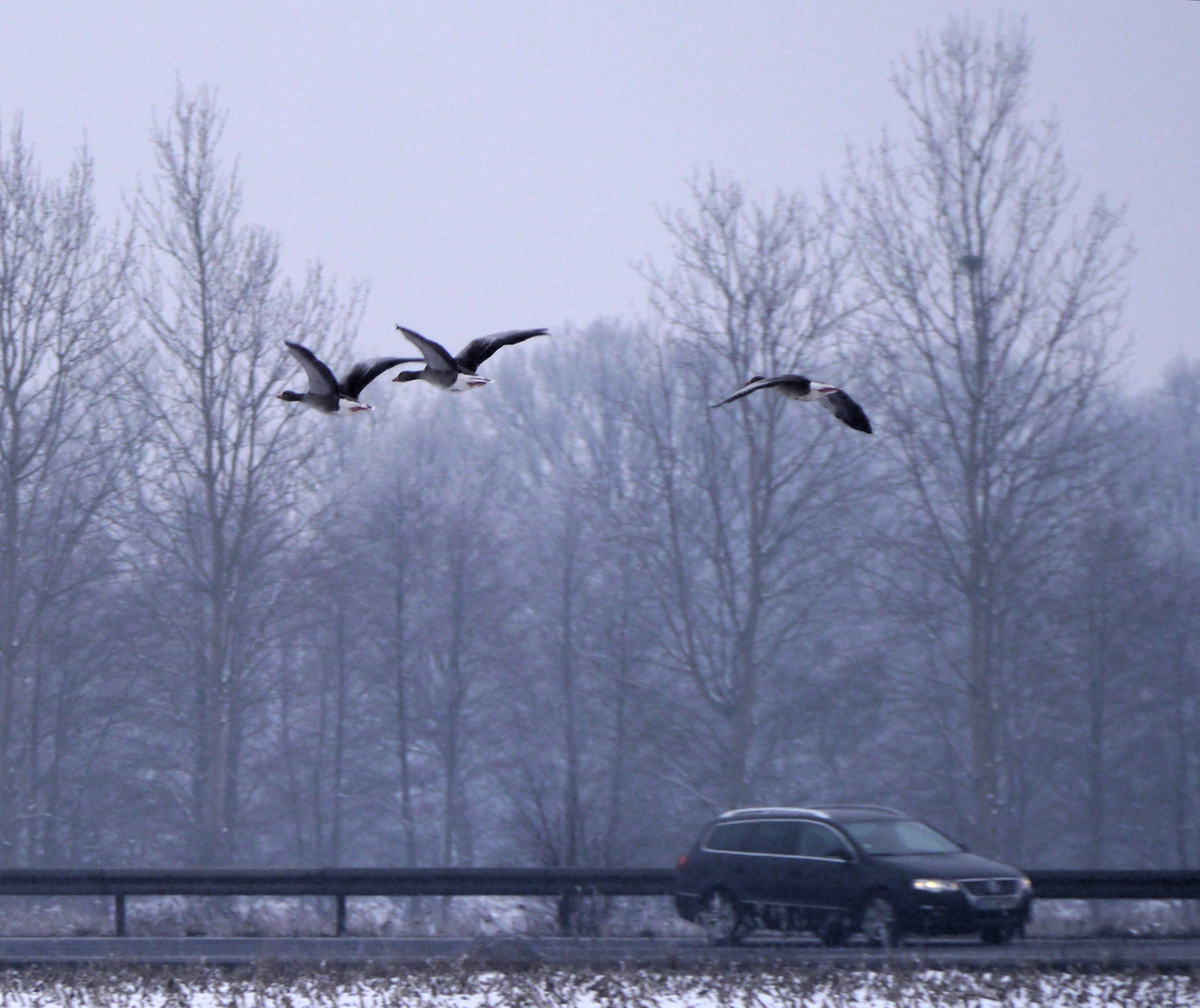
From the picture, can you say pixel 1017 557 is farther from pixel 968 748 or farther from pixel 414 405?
pixel 414 405

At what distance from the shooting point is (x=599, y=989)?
9.52 m

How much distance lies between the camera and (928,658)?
90.4 feet

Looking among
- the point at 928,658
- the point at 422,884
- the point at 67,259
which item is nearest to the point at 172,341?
the point at 67,259

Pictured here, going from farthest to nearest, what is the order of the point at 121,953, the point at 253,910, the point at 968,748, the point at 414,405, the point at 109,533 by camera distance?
the point at 414,405 → the point at 109,533 → the point at 968,748 → the point at 253,910 → the point at 121,953

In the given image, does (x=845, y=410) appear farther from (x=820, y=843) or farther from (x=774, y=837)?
(x=774, y=837)

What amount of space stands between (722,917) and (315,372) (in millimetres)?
10682

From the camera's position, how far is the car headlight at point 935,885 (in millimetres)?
11914

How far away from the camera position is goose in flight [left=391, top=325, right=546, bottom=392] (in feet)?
9.89

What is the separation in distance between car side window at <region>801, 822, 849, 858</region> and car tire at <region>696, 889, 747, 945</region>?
31.7 inches

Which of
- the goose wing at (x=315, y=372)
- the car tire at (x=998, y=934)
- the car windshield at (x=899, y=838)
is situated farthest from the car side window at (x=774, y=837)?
the goose wing at (x=315, y=372)

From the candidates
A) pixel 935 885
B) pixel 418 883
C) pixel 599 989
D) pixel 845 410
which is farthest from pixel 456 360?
pixel 418 883

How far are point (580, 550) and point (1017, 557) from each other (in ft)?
40.1

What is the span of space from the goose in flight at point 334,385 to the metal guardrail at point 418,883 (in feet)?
37.0

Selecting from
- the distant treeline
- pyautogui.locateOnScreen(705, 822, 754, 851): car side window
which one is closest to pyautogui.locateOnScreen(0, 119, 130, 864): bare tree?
the distant treeline
